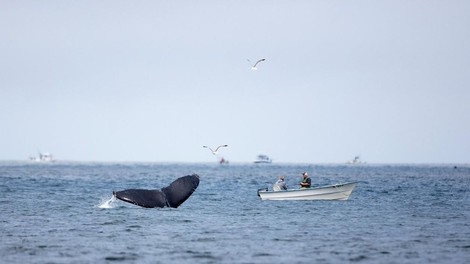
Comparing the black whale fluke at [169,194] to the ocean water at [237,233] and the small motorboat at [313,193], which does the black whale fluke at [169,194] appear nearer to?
the ocean water at [237,233]

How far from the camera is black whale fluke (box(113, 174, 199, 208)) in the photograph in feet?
188

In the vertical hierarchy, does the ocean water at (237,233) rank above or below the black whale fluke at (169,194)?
below

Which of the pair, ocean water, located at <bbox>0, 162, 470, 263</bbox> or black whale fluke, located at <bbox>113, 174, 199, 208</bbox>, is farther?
black whale fluke, located at <bbox>113, 174, 199, 208</bbox>

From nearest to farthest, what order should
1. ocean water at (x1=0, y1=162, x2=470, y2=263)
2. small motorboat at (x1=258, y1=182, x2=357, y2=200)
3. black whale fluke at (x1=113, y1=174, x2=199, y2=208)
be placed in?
ocean water at (x1=0, y1=162, x2=470, y2=263), black whale fluke at (x1=113, y1=174, x2=199, y2=208), small motorboat at (x1=258, y1=182, x2=357, y2=200)

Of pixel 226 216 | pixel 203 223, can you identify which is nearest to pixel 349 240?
pixel 203 223

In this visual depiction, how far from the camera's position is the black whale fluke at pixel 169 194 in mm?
57156

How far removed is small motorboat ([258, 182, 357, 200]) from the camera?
65.8 m

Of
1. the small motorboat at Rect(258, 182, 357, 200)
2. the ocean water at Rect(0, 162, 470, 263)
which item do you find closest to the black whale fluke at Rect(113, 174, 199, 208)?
the ocean water at Rect(0, 162, 470, 263)

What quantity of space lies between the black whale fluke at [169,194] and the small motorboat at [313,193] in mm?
9541

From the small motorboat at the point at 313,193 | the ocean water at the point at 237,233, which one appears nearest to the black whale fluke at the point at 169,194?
the ocean water at the point at 237,233

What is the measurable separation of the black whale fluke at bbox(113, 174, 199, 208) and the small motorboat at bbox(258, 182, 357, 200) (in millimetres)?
9541

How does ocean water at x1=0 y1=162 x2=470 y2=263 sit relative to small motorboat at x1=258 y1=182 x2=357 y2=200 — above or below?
below

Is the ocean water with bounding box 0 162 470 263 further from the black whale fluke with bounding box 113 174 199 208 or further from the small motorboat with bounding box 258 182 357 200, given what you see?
the black whale fluke with bounding box 113 174 199 208

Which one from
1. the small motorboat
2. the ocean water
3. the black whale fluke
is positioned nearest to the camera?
the ocean water
